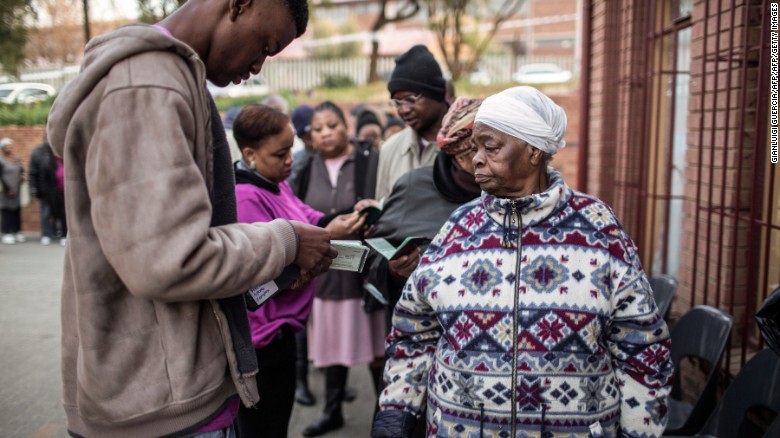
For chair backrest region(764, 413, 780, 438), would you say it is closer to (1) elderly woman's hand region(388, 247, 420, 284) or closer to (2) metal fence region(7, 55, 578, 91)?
(1) elderly woman's hand region(388, 247, 420, 284)

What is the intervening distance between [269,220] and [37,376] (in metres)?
3.71

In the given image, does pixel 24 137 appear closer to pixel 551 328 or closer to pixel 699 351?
pixel 699 351

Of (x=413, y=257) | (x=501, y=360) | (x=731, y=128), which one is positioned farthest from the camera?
(x=731, y=128)

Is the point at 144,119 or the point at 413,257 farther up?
the point at 144,119

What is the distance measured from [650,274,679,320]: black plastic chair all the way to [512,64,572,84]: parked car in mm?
17515

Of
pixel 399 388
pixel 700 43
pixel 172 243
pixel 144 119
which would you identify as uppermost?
pixel 700 43

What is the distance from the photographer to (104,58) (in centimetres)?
146

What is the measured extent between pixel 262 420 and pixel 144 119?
6.05 ft

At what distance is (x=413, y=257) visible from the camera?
2664mm

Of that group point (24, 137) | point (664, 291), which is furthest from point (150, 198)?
point (24, 137)

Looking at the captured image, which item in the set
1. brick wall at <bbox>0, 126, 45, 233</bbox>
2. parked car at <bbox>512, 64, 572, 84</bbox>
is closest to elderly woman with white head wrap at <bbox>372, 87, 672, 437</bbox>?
brick wall at <bbox>0, 126, 45, 233</bbox>

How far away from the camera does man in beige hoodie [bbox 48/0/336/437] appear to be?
1.41 m

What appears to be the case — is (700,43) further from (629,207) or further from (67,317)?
(67,317)

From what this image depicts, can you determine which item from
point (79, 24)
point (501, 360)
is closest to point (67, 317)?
point (501, 360)
